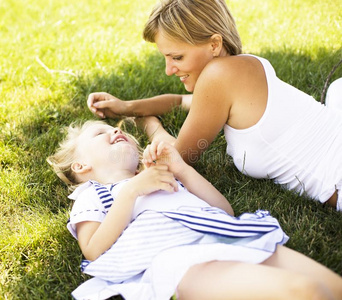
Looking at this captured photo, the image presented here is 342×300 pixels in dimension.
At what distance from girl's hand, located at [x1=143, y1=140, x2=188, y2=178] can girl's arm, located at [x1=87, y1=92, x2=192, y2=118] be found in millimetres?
966

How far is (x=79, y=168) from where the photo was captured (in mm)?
2270

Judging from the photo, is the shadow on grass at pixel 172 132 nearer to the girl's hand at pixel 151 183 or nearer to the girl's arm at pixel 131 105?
the girl's arm at pixel 131 105

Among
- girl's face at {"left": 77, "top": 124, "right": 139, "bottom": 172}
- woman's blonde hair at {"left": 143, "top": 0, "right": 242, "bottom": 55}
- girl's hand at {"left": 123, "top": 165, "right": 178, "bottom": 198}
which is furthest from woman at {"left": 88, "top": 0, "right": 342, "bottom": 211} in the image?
girl's hand at {"left": 123, "top": 165, "right": 178, "bottom": 198}

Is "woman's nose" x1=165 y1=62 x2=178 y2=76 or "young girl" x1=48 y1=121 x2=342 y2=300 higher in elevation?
"woman's nose" x1=165 y1=62 x2=178 y2=76

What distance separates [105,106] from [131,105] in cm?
16

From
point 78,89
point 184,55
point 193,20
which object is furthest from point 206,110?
point 78,89

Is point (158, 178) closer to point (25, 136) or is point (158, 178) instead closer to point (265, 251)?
point (265, 251)

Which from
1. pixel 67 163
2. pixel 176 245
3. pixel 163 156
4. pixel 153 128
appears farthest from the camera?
pixel 153 128

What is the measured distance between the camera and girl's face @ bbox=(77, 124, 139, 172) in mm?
2221

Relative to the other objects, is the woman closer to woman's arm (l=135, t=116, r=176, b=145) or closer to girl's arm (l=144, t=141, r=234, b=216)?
girl's arm (l=144, t=141, r=234, b=216)

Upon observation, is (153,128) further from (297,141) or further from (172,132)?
(297,141)

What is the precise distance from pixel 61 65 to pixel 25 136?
100cm

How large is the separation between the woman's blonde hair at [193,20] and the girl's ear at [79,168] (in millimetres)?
735

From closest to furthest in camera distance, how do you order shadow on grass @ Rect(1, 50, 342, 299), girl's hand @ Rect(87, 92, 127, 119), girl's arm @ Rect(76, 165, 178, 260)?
1. girl's arm @ Rect(76, 165, 178, 260)
2. shadow on grass @ Rect(1, 50, 342, 299)
3. girl's hand @ Rect(87, 92, 127, 119)
